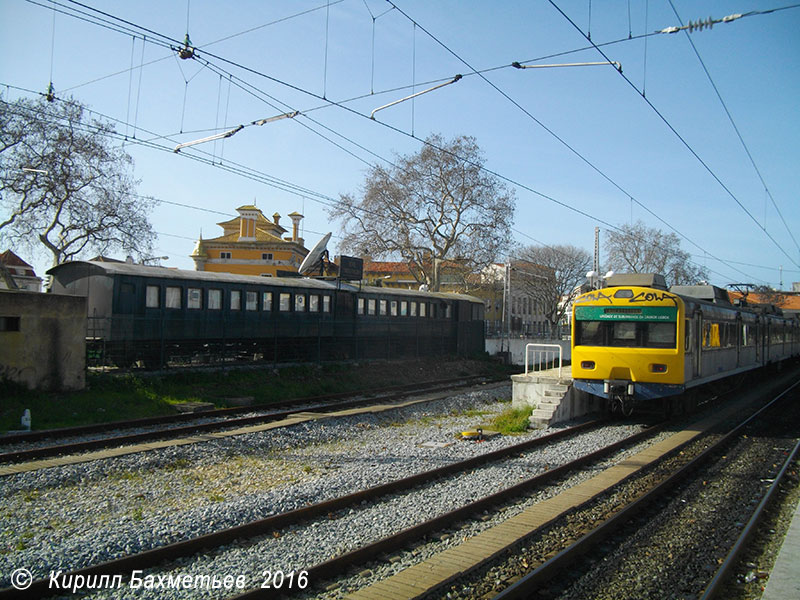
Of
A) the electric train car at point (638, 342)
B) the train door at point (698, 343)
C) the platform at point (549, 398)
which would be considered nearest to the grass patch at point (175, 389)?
the platform at point (549, 398)

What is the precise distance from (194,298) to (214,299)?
717 mm

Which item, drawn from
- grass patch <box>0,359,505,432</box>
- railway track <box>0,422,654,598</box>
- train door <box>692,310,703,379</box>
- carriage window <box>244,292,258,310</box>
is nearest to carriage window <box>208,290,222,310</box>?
carriage window <box>244,292,258,310</box>

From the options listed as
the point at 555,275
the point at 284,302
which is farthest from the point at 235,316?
the point at 555,275

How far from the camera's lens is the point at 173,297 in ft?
61.1

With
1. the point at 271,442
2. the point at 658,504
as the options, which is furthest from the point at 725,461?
the point at 271,442

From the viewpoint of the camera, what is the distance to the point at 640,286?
13.7 metres

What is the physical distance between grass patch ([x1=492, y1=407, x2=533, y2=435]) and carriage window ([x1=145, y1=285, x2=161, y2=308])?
10859 mm

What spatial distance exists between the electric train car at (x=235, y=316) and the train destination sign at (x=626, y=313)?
426 inches

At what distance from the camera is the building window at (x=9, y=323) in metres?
13.3

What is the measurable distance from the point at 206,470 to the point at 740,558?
710 cm

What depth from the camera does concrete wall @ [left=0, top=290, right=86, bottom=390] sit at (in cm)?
1340

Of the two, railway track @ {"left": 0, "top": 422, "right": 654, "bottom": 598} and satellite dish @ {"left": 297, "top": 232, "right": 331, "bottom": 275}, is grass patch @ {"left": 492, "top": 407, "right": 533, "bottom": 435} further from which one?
satellite dish @ {"left": 297, "top": 232, "right": 331, "bottom": 275}

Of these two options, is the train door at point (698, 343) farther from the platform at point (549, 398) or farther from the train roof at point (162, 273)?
the train roof at point (162, 273)

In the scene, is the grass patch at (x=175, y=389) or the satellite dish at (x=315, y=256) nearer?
the grass patch at (x=175, y=389)
